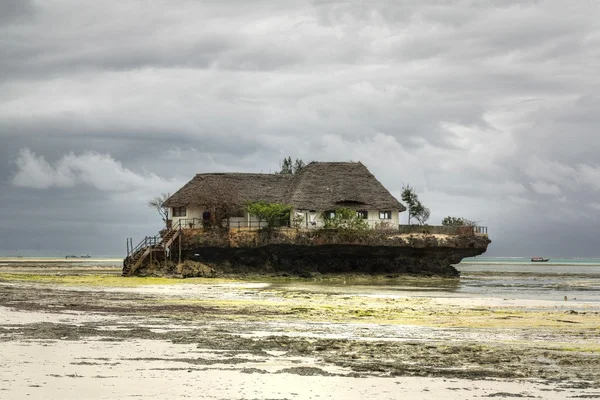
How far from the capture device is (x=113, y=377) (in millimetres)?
13539

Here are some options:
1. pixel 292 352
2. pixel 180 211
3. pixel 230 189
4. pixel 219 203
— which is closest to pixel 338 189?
pixel 230 189

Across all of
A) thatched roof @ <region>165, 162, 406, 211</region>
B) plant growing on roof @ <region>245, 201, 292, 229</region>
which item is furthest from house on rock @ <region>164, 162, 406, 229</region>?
plant growing on roof @ <region>245, 201, 292, 229</region>

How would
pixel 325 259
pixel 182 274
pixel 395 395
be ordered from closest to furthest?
pixel 395 395 → pixel 182 274 → pixel 325 259

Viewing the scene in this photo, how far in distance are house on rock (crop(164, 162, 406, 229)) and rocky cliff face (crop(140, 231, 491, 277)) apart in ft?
7.39

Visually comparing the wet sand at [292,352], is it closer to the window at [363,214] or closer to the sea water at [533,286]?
the sea water at [533,286]

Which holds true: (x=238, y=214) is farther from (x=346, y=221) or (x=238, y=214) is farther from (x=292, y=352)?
(x=292, y=352)

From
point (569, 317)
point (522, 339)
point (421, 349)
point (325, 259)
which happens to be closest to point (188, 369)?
point (421, 349)

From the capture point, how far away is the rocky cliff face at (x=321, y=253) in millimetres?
63938

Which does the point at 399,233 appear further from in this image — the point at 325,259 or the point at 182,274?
the point at 182,274

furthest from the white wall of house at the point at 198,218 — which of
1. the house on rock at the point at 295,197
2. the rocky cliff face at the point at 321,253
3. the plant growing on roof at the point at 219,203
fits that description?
the rocky cliff face at the point at 321,253

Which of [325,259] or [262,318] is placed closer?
[262,318]

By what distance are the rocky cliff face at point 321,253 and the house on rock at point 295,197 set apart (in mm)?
2254

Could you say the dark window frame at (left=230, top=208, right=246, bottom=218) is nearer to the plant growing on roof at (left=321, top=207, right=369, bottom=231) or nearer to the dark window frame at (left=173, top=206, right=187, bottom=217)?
the dark window frame at (left=173, top=206, right=187, bottom=217)

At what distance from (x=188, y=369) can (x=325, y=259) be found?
5150cm
